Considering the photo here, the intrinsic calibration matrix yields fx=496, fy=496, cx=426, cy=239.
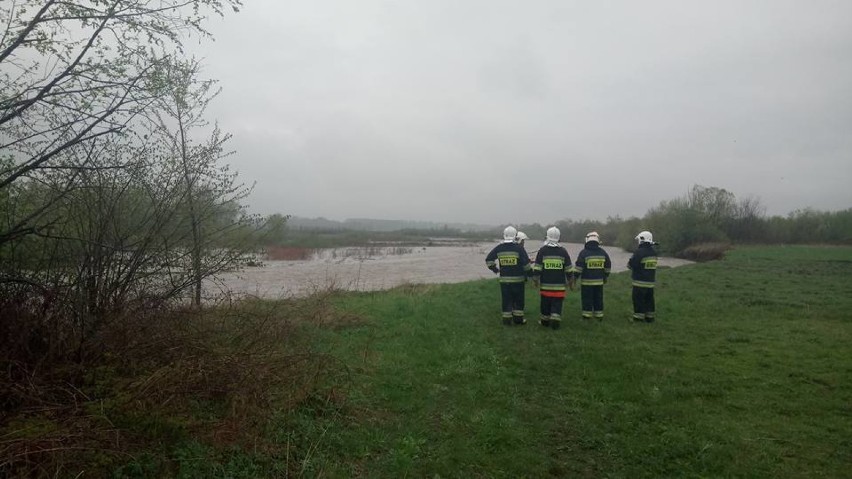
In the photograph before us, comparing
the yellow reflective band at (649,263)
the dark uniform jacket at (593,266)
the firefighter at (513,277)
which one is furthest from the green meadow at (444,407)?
the yellow reflective band at (649,263)

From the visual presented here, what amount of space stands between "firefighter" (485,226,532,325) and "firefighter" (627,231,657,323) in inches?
93.7

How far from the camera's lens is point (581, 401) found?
582cm

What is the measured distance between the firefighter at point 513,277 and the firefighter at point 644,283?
238cm

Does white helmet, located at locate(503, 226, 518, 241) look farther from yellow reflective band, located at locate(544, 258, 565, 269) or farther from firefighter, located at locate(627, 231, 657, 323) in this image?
firefighter, located at locate(627, 231, 657, 323)

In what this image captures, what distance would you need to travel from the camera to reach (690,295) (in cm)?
1409

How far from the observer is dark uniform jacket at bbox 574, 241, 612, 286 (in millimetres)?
10258

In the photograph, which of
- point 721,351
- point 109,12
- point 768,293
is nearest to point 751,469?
point 721,351

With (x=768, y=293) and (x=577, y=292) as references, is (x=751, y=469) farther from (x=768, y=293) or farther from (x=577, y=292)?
(x=768, y=293)

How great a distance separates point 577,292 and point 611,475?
1120 cm

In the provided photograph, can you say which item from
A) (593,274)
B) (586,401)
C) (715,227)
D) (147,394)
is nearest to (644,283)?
(593,274)

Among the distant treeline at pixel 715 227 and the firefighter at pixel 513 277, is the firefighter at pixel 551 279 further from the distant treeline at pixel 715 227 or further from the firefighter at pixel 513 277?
the distant treeline at pixel 715 227

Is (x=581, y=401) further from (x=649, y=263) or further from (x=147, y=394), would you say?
(x=649, y=263)

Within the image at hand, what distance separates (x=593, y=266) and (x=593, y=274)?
171 mm

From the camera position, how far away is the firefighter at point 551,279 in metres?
9.70
